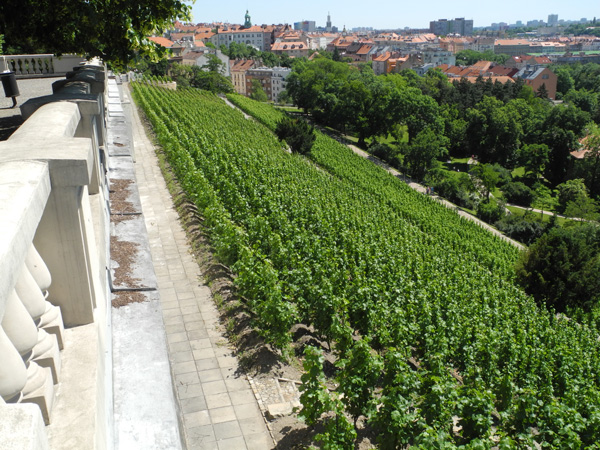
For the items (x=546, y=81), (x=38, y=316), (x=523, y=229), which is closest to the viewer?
(x=38, y=316)

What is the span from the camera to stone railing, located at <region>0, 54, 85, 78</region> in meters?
13.7

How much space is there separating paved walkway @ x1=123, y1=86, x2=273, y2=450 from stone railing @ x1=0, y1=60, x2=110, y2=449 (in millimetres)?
2379

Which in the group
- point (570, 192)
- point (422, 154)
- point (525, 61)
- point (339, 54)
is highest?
point (339, 54)

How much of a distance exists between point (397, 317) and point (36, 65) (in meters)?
11.8

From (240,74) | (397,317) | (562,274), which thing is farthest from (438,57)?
(397,317)

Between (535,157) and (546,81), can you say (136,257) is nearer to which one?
(535,157)

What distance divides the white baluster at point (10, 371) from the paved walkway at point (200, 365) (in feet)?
10.0

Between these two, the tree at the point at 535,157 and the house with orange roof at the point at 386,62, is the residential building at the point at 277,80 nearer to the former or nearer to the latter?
the house with orange roof at the point at 386,62

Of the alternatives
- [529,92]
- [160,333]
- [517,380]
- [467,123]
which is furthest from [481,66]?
[160,333]

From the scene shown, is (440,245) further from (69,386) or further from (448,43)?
(448,43)

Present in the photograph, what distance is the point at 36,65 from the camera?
13945mm

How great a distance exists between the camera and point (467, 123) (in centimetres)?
6028

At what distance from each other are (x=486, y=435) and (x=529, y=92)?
253 ft

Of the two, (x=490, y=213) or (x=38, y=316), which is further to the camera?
(x=490, y=213)
